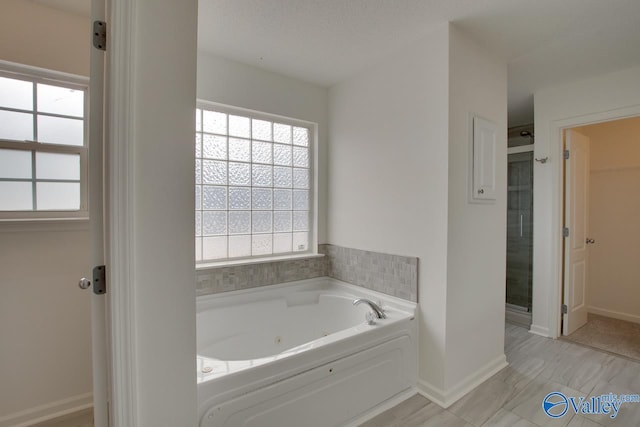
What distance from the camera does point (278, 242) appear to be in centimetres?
284

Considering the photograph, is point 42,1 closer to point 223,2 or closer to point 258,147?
point 223,2

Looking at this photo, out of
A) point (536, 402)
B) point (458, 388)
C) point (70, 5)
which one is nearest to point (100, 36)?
point (70, 5)

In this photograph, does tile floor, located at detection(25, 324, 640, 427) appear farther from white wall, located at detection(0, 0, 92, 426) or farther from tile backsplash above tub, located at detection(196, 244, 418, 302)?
tile backsplash above tub, located at detection(196, 244, 418, 302)

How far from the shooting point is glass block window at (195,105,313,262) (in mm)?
2439

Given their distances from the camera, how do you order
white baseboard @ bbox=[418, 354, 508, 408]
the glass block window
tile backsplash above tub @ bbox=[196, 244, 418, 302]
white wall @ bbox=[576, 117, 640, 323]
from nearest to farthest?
white baseboard @ bbox=[418, 354, 508, 408] → tile backsplash above tub @ bbox=[196, 244, 418, 302] → the glass block window → white wall @ bbox=[576, 117, 640, 323]

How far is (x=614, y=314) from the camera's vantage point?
135 inches

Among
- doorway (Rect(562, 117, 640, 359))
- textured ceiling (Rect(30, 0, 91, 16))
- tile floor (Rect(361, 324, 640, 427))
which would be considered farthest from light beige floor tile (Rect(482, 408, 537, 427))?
textured ceiling (Rect(30, 0, 91, 16))

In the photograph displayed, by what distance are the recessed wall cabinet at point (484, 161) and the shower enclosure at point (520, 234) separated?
136cm

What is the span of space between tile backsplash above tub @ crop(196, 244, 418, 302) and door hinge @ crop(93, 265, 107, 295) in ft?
4.20

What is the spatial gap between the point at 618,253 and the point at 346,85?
3.62 meters

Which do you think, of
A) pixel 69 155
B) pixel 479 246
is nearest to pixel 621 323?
pixel 479 246

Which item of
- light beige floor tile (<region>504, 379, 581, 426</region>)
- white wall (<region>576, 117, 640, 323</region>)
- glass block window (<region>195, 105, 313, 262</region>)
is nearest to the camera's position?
light beige floor tile (<region>504, 379, 581, 426</region>)

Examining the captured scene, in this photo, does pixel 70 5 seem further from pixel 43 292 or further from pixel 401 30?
pixel 401 30

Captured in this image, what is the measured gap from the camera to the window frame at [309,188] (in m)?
2.44
